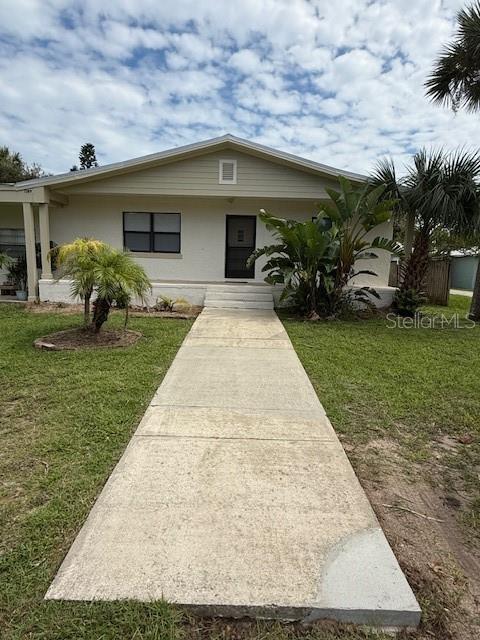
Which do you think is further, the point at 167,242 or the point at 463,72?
the point at 167,242

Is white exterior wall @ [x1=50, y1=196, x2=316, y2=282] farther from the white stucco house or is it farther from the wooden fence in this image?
the wooden fence

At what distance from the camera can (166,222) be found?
1269 centimetres

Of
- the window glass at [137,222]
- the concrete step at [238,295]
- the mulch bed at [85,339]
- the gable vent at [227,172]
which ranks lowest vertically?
the mulch bed at [85,339]

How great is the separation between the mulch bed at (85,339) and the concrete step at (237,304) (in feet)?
11.4

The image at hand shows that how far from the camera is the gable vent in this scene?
11.0m

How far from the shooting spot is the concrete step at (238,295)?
10875 millimetres

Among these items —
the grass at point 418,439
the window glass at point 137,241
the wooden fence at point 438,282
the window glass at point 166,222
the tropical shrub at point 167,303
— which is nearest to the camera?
the grass at point 418,439

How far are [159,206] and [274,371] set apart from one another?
8767 millimetres

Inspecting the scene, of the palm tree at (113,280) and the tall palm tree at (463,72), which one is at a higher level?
the tall palm tree at (463,72)

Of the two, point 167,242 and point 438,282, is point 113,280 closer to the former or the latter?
point 167,242

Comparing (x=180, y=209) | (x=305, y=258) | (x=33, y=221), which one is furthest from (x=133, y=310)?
(x=305, y=258)

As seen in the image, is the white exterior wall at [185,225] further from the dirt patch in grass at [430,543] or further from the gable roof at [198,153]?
the dirt patch in grass at [430,543]

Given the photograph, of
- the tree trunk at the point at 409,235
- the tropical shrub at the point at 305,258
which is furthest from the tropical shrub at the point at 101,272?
the tree trunk at the point at 409,235

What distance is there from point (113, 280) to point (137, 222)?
707 centimetres
